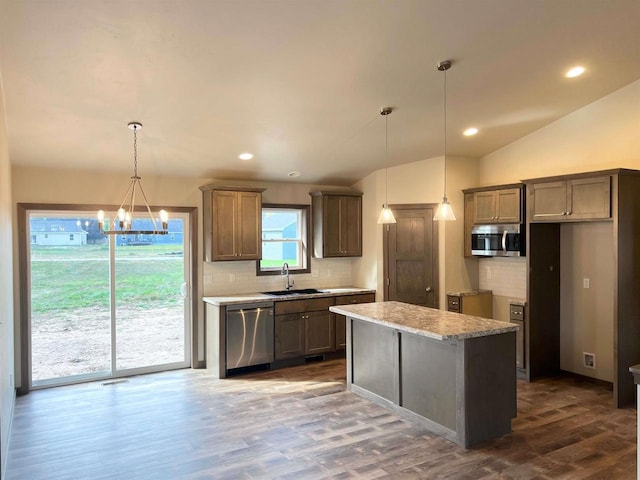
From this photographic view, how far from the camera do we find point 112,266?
214 inches

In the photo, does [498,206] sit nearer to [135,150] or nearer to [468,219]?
[468,219]

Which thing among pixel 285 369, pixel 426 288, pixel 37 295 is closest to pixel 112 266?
pixel 37 295

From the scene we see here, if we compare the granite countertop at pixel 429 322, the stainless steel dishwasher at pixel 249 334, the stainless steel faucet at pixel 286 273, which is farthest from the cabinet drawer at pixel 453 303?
the stainless steel dishwasher at pixel 249 334

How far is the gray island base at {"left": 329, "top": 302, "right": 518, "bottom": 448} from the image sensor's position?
359 cm

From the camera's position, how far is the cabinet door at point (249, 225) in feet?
19.1

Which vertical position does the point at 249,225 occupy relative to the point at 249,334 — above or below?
above

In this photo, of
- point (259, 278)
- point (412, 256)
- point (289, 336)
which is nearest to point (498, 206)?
point (412, 256)

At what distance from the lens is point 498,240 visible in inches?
220

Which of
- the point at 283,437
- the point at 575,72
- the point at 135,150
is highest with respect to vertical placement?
the point at 575,72

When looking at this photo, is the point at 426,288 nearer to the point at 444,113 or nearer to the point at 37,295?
the point at 444,113

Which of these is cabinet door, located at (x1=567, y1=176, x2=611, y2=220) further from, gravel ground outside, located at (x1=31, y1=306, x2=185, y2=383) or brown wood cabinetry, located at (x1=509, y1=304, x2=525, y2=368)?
gravel ground outside, located at (x1=31, y1=306, x2=185, y2=383)

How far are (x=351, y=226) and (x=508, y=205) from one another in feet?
7.19

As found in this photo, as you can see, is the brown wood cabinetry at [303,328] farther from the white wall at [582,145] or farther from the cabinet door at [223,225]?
the white wall at [582,145]

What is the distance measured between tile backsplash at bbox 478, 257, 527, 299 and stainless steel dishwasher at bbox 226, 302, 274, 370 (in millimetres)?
2940
